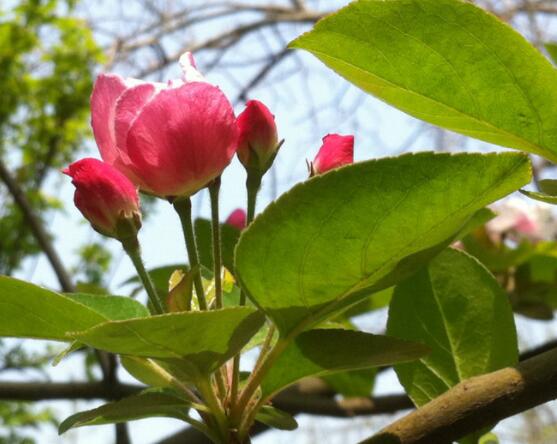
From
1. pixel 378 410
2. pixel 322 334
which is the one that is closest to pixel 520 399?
pixel 322 334

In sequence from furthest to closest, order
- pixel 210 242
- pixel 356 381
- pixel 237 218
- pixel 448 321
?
pixel 356 381 → pixel 237 218 → pixel 210 242 → pixel 448 321

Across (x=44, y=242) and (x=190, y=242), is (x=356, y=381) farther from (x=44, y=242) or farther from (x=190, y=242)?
A: (x=44, y=242)

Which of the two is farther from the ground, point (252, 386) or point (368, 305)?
point (368, 305)

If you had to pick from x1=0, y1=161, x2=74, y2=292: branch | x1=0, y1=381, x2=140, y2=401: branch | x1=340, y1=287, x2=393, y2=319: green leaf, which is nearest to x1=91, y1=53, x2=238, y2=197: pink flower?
x1=340, y1=287, x2=393, y2=319: green leaf

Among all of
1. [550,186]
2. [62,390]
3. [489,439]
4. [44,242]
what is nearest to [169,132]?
[550,186]

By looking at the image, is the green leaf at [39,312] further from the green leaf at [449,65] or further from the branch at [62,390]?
the branch at [62,390]

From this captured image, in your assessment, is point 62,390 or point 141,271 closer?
point 141,271

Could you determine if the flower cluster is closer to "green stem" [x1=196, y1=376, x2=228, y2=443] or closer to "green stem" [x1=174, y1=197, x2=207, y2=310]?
"green stem" [x1=174, y1=197, x2=207, y2=310]

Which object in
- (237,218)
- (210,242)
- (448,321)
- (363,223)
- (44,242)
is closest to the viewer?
(363,223)
